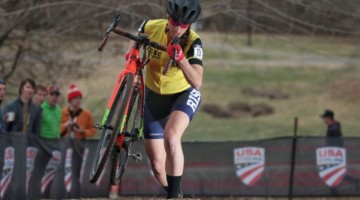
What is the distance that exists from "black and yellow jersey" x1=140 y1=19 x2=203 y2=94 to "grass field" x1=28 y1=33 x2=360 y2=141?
845 cm

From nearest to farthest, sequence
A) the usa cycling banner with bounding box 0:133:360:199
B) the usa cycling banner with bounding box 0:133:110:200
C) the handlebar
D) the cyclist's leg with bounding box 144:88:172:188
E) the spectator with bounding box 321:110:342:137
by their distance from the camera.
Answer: the handlebar < the cyclist's leg with bounding box 144:88:172:188 < the usa cycling banner with bounding box 0:133:110:200 < the usa cycling banner with bounding box 0:133:360:199 < the spectator with bounding box 321:110:342:137

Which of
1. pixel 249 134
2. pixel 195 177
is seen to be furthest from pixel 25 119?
pixel 249 134

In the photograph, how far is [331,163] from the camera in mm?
16656

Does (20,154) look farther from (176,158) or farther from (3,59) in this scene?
(3,59)

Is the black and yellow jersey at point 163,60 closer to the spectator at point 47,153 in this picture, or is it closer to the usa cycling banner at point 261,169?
the spectator at point 47,153

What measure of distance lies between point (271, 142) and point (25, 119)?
456 cm

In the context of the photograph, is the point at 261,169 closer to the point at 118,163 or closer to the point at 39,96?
the point at 39,96

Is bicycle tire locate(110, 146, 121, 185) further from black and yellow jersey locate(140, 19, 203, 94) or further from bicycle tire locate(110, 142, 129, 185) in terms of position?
black and yellow jersey locate(140, 19, 203, 94)

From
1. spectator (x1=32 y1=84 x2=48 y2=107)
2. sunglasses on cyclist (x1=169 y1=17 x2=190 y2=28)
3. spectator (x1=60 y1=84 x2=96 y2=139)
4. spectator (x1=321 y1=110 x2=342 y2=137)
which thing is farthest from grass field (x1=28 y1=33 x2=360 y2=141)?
sunglasses on cyclist (x1=169 y1=17 x2=190 y2=28)

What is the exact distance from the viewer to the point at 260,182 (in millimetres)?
16656

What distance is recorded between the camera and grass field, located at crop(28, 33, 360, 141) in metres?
20.8

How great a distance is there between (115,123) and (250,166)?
286 inches

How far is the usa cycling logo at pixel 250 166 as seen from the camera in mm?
16625

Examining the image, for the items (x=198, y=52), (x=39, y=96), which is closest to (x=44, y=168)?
(x=39, y=96)
